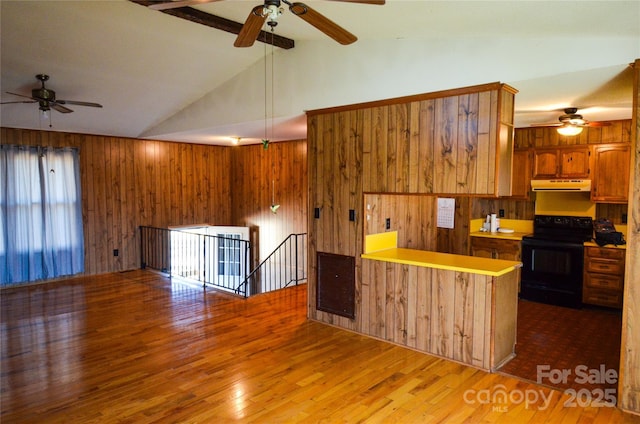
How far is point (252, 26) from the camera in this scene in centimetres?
263

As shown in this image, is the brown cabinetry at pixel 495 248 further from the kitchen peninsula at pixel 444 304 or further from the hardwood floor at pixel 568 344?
the kitchen peninsula at pixel 444 304

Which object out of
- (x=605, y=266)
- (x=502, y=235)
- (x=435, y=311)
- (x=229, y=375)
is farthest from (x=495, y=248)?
(x=229, y=375)

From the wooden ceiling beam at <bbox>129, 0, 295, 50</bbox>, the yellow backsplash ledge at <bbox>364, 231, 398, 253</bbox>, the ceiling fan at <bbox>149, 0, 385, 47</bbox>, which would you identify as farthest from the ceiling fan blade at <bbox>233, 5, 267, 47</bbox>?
the yellow backsplash ledge at <bbox>364, 231, 398, 253</bbox>

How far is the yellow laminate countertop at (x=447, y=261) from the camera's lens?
3816 millimetres

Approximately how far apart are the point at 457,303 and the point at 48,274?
21.4ft

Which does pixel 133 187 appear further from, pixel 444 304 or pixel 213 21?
pixel 444 304

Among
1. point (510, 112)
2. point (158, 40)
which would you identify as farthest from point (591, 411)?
point (158, 40)

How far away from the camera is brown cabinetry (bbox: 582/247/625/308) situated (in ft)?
17.3

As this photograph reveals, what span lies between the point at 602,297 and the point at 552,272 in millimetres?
629

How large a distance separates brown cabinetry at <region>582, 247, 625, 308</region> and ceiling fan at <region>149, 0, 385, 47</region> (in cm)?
457

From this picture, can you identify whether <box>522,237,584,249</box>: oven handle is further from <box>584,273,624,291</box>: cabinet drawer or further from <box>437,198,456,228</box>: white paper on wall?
<box>437,198,456,228</box>: white paper on wall

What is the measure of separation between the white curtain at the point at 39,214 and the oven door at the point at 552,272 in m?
7.19

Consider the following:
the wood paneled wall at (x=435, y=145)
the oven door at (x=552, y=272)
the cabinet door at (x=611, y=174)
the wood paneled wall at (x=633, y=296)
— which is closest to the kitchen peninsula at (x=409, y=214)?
the wood paneled wall at (x=435, y=145)

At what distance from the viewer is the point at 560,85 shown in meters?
3.51
